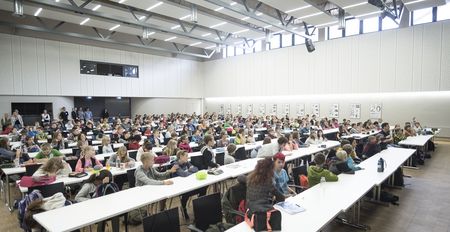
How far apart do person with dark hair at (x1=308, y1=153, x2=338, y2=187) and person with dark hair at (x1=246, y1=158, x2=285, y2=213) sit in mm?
1416

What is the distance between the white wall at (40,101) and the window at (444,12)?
2210 cm

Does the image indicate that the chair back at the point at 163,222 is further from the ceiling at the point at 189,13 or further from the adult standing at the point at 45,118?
the adult standing at the point at 45,118

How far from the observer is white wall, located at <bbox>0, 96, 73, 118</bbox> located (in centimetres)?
1554

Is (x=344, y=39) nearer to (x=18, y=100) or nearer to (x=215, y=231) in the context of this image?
(x=215, y=231)

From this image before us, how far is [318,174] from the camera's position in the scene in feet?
15.4

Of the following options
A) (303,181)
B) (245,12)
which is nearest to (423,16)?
(245,12)

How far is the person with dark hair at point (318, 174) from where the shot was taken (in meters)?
4.66

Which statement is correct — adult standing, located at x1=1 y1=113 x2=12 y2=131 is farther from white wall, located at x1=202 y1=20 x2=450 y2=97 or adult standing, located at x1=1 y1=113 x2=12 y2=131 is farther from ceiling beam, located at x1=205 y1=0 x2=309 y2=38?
white wall, located at x1=202 y1=20 x2=450 y2=97

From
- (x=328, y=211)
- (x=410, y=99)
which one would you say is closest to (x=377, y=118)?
(x=410, y=99)

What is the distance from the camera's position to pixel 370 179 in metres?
4.83

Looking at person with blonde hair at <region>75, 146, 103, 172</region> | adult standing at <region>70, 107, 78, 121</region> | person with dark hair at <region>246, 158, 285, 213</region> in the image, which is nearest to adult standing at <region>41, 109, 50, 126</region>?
adult standing at <region>70, 107, 78, 121</region>

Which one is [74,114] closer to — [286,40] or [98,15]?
[98,15]

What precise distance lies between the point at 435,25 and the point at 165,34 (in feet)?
47.2

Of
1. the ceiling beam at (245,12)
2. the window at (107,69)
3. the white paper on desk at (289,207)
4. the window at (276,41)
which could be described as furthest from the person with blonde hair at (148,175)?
the window at (276,41)
